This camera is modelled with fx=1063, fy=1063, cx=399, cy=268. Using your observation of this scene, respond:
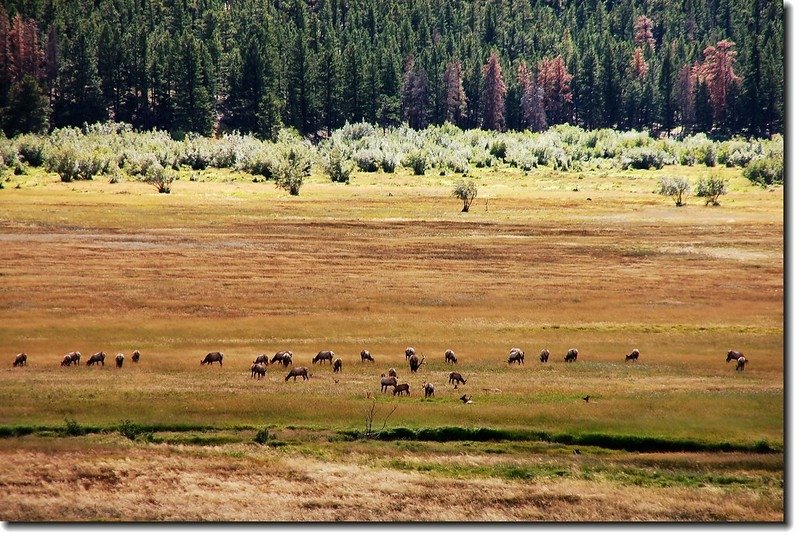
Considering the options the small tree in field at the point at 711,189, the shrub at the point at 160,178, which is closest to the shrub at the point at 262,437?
the shrub at the point at 160,178

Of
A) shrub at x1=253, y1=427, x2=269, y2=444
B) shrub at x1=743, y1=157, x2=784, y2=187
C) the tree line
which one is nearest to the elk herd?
shrub at x1=253, y1=427, x2=269, y2=444

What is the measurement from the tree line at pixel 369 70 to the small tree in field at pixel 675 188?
1.79 m

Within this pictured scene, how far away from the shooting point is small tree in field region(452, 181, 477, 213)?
112 feet

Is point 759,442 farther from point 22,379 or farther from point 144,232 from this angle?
point 144,232

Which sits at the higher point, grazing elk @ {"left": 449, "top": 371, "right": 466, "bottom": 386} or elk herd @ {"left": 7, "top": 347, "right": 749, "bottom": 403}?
elk herd @ {"left": 7, "top": 347, "right": 749, "bottom": 403}

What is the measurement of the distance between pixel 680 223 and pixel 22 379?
19.0m

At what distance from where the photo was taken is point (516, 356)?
1005 inches

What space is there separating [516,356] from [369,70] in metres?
33.4

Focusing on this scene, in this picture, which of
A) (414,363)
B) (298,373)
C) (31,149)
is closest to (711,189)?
(414,363)

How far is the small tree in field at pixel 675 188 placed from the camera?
108ft

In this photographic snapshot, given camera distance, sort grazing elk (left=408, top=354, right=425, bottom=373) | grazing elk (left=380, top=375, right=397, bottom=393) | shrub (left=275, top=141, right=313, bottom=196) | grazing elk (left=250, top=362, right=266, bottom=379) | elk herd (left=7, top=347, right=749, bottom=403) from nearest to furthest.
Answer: grazing elk (left=380, top=375, right=397, bottom=393) → elk herd (left=7, top=347, right=749, bottom=403) → grazing elk (left=250, top=362, right=266, bottom=379) → grazing elk (left=408, top=354, right=425, bottom=373) → shrub (left=275, top=141, right=313, bottom=196)

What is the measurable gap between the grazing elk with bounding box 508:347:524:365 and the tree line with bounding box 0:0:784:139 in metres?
8.01

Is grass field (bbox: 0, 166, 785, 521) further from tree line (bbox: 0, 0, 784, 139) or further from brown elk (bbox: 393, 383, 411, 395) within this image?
tree line (bbox: 0, 0, 784, 139)

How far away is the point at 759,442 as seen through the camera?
840 inches
